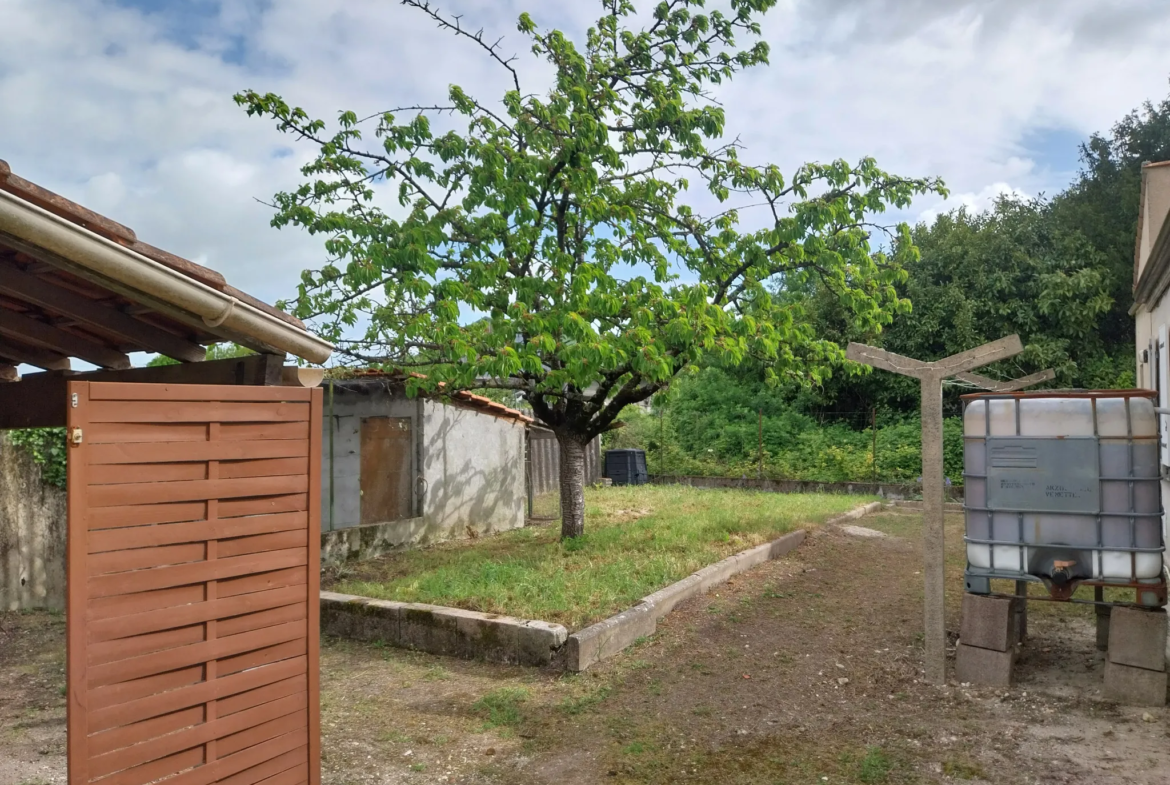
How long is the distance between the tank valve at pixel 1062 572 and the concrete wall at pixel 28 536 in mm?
8826

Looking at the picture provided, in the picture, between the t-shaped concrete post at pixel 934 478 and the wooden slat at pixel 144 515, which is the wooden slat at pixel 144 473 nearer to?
the wooden slat at pixel 144 515

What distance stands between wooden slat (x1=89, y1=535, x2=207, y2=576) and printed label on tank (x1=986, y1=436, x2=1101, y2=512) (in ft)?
16.4

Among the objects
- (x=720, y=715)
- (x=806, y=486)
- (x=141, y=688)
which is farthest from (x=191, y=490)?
(x=806, y=486)

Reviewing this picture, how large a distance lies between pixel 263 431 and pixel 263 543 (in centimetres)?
48

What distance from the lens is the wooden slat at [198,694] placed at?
9.50 ft

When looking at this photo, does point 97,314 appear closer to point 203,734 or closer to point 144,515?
point 144,515

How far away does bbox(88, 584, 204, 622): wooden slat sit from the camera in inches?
113

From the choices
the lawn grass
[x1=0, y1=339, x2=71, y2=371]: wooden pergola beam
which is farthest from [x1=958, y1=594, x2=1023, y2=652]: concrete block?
[x1=0, y1=339, x2=71, y2=371]: wooden pergola beam

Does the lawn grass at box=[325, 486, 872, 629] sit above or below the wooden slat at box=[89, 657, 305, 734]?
below

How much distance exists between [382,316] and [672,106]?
4219 millimetres

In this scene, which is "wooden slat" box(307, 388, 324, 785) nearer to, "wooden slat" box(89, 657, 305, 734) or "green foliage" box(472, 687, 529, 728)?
"wooden slat" box(89, 657, 305, 734)

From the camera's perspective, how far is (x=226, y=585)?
10.6 feet

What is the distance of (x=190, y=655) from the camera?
312 centimetres

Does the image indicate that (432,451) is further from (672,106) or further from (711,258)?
(672,106)
